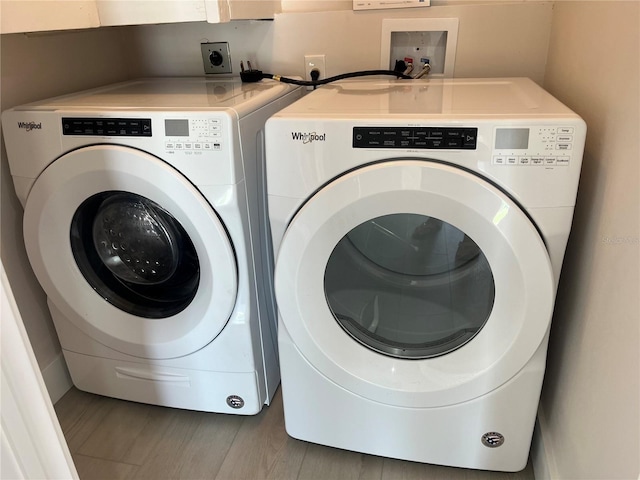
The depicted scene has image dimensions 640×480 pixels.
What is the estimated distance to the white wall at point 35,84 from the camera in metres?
1.20

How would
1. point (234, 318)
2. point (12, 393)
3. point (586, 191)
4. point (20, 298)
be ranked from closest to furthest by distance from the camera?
point (12, 393) < point (586, 191) < point (234, 318) < point (20, 298)

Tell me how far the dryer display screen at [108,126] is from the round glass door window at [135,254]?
0.45ft

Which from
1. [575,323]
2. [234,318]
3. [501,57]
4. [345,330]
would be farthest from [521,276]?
[501,57]

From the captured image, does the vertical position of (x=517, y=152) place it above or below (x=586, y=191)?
above

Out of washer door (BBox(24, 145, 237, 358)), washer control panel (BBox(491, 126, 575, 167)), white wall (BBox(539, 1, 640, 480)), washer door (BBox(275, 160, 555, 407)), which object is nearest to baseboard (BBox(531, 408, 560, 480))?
white wall (BBox(539, 1, 640, 480))

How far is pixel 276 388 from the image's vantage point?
4.61 ft

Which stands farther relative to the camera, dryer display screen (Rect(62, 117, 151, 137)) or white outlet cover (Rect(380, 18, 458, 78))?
white outlet cover (Rect(380, 18, 458, 78))

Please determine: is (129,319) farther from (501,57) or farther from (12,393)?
(501,57)

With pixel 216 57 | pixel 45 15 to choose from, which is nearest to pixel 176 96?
pixel 45 15

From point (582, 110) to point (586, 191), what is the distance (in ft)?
0.57

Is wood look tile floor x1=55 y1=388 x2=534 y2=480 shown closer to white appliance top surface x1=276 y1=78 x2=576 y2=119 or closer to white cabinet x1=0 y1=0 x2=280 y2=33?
white appliance top surface x1=276 y1=78 x2=576 y2=119

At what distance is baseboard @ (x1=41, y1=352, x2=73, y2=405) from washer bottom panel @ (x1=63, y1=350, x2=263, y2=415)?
62mm

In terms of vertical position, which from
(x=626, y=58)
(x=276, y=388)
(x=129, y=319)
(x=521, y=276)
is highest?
(x=626, y=58)

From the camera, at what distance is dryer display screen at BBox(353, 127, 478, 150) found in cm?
84
